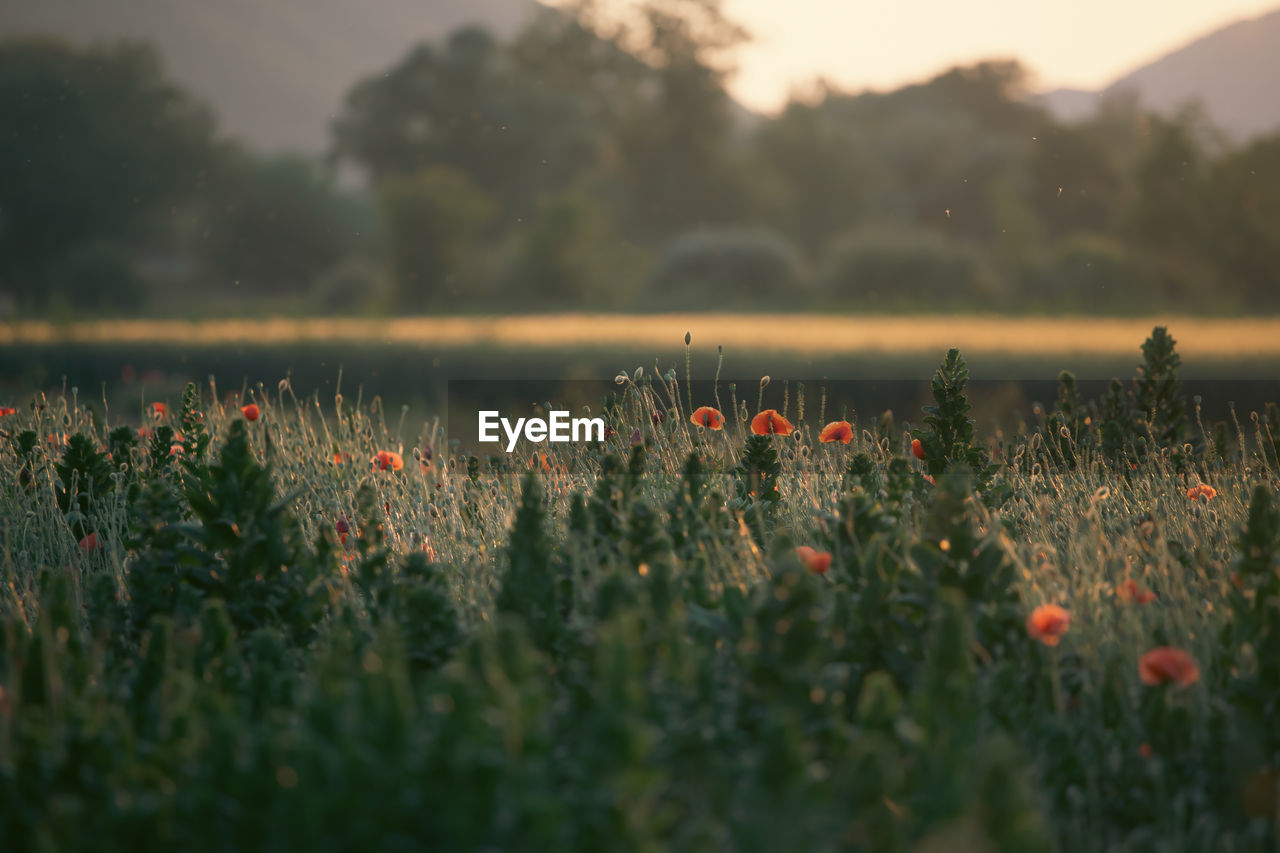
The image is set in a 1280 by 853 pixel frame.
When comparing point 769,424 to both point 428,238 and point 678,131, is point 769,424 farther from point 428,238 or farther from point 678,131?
point 678,131

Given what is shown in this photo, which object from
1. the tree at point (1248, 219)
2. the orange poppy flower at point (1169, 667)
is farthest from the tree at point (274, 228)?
the orange poppy flower at point (1169, 667)

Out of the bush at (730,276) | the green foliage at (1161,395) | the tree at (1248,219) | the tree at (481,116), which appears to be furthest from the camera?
the tree at (481,116)

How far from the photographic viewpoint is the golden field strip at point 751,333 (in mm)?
12320

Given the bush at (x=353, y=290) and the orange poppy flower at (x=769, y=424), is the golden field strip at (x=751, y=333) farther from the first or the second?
the orange poppy flower at (x=769, y=424)

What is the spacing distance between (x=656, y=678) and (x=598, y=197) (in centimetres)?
2990

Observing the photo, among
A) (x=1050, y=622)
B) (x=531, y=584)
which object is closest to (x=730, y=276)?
(x=531, y=584)

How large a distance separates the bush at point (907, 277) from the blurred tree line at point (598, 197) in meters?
0.06

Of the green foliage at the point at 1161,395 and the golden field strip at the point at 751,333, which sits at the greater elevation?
the golden field strip at the point at 751,333

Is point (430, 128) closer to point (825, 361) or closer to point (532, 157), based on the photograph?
point (532, 157)

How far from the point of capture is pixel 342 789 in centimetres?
143

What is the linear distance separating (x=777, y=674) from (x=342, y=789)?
2.76 ft

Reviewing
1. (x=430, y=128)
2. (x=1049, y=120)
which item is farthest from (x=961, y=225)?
(x=430, y=128)

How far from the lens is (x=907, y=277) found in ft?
71.3

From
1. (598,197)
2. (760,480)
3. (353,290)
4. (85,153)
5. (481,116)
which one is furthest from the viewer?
(598,197)
